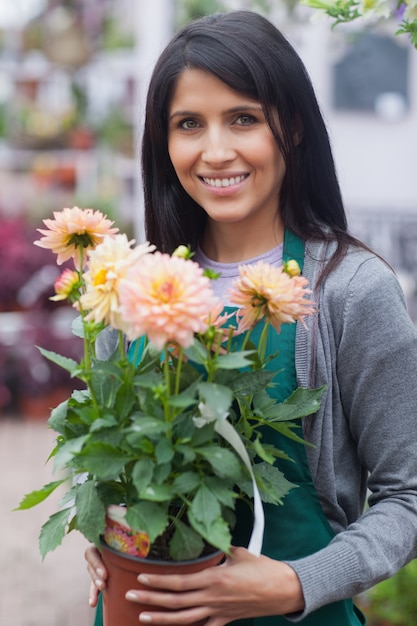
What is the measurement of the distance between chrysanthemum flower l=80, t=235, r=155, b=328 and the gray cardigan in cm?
39

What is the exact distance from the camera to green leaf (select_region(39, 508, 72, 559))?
124 centimetres

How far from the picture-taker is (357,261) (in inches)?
56.1

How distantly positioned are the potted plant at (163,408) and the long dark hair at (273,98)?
1.02 ft

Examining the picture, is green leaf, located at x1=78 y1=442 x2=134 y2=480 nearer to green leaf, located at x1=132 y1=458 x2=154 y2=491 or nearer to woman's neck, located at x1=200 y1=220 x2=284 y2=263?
green leaf, located at x1=132 y1=458 x2=154 y2=491

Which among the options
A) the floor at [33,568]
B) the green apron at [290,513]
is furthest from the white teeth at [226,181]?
the floor at [33,568]

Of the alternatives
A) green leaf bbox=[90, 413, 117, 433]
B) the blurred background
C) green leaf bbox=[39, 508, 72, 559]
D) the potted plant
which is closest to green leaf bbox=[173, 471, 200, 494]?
the potted plant

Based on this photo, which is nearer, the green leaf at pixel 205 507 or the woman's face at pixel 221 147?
the green leaf at pixel 205 507

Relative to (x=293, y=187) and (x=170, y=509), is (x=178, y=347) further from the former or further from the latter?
(x=293, y=187)

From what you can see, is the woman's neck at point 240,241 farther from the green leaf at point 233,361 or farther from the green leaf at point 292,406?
the green leaf at point 233,361

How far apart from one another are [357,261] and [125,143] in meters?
5.75

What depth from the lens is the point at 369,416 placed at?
138 cm

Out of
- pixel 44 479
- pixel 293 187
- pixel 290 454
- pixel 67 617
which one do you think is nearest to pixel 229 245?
pixel 293 187

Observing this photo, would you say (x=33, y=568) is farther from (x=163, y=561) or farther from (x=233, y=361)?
(x=233, y=361)

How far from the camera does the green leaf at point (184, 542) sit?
116 centimetres
